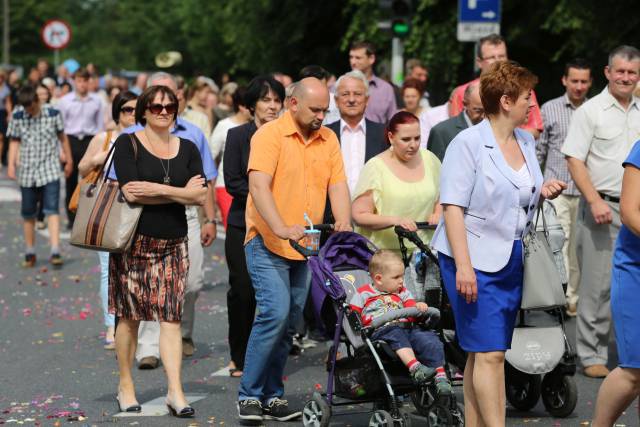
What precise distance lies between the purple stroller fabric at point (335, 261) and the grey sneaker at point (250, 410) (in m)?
0.60

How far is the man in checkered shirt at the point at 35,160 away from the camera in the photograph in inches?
628

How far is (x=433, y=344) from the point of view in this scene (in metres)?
7.55

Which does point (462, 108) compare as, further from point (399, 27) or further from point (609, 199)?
point (399, 27)

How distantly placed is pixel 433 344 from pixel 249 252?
126 centimetres

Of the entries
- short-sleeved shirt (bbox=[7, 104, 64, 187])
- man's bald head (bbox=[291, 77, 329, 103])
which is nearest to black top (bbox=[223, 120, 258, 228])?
man's bald head (bbox=[291, 77, 329, 103])

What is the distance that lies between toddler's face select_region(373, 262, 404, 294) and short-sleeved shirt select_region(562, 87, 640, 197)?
8.12ft

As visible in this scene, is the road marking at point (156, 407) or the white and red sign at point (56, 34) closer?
the road marking at point (156, 407)

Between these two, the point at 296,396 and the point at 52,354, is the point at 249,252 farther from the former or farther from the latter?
the point at 52,354

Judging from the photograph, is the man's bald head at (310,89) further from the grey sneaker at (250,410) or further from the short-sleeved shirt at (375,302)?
the grey sneaker at (250,410)

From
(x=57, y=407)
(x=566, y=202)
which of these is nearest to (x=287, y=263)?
(x=57, y=407)

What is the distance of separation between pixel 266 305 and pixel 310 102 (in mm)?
1177

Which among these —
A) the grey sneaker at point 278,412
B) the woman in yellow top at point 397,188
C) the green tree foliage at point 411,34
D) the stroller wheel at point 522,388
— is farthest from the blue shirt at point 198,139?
the green tree foliage at point 411,34

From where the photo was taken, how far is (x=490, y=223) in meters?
6.58

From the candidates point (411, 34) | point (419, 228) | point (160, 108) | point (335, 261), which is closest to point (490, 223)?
point (335, 261)
